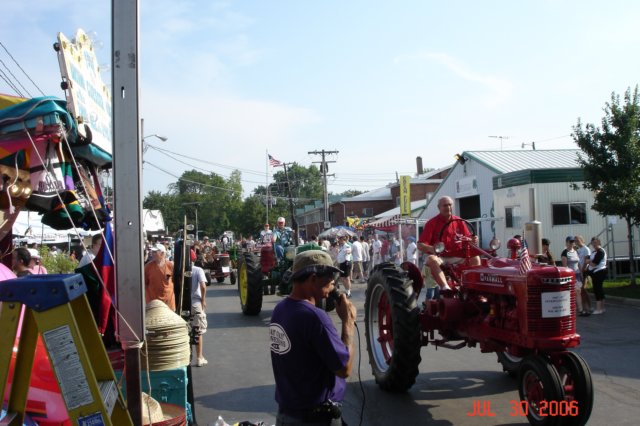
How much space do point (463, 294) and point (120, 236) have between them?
413cm

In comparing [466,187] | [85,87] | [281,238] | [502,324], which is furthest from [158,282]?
[466,187]

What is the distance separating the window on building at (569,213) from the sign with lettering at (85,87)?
18395 millimetres

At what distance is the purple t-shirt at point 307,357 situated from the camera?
283cm

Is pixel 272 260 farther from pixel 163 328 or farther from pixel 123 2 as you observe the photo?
pixel 123 2

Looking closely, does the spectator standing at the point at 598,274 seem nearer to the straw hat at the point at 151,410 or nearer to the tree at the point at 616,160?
the tree at the point at 616,160

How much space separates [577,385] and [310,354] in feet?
8.68

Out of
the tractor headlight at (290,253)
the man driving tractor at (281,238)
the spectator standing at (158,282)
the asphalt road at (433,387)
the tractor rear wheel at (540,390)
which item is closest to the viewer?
the tractor rear wheel at (540,390)

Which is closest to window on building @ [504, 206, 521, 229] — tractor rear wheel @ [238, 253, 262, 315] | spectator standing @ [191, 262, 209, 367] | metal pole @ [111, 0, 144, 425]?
tractor rear wheel @ [238, 253, 262, 315]

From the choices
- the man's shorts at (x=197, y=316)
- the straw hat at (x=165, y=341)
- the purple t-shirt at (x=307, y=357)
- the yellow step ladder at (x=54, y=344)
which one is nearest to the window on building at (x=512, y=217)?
the man's shorts at (x=197, y=316)

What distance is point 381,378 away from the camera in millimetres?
6102

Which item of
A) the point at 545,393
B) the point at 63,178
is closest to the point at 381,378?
the point at 545,393

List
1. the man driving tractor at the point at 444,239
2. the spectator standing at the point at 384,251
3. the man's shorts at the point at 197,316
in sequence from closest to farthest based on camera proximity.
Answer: the man driving tractor at the point at 444,239
the man's shorts at the point at 197,316
the spectator standing at the point at 384,251

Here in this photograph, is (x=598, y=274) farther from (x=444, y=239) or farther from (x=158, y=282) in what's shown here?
(x=158, y=282)

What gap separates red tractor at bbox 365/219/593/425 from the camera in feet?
14.6
